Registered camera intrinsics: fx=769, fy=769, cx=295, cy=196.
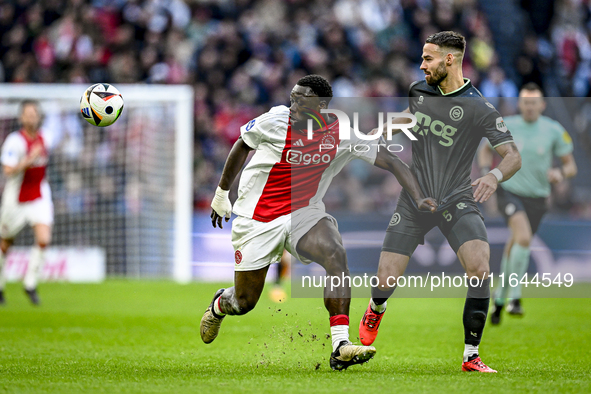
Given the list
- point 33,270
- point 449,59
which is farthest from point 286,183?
point 33,270

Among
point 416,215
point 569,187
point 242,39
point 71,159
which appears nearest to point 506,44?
point 569,187

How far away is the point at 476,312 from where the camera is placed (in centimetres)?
537

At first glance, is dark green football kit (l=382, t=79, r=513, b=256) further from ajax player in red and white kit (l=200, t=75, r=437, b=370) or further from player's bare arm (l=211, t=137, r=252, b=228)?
player's bare arm (l=211, t=137, r=252, b=228)

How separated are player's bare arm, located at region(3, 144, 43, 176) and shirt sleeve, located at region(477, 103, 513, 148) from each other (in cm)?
739

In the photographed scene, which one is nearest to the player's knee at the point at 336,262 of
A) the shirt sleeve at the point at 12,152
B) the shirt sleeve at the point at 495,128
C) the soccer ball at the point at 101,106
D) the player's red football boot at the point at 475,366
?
the player's red football boot at the point at 475,366

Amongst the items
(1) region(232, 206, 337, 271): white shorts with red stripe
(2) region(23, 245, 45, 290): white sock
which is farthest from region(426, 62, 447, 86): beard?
(2) region(23, 245, 45, 290): white sock

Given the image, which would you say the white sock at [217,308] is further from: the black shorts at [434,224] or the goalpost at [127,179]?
the goalpost at [127,179]

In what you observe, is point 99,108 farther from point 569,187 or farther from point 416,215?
point 569,187

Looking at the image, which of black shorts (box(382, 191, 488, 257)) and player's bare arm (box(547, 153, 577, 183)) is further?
player's bare arm (box(547, 153, 577, 183))

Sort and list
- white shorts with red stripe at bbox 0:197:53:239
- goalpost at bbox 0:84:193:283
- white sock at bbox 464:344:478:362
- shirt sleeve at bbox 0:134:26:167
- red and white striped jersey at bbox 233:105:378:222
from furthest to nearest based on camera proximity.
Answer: goalpost at bbox 0:84:193:283, white shorts with red stripe at bbox 0:197:53:239, shirt sleeve at bbox 0:134:26:167, red and white striped jersey at bbox 233:105:378:222, white sock at bbox 464:344:478:362

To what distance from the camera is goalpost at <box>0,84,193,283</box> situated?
14.3 metres

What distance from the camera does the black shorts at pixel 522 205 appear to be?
9.14 m

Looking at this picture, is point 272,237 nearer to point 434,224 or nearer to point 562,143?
point 434,224

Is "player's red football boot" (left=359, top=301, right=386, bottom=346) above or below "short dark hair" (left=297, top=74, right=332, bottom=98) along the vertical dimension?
below
